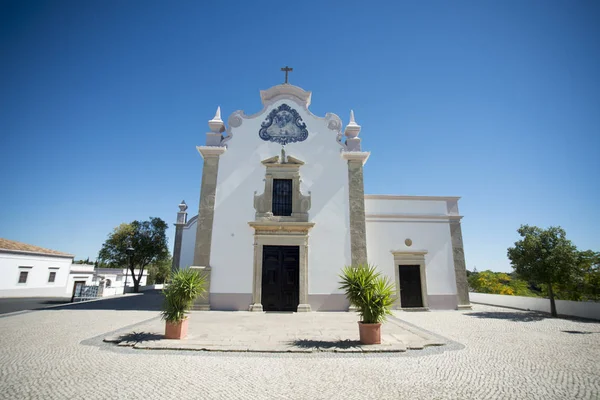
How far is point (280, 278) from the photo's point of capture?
11930mm

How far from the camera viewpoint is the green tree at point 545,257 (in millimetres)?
10695

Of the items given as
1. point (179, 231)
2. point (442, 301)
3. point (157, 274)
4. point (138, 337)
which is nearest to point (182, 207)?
point (179, 231)

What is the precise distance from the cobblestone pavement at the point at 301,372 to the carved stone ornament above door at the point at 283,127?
32.8 ft

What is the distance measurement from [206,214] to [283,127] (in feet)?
18.4

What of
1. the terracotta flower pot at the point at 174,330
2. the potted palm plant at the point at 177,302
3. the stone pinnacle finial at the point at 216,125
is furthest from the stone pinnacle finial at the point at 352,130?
the terracotta flower pot at the point at 174,330

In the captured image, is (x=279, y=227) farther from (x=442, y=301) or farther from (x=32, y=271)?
(x=32, y=271)

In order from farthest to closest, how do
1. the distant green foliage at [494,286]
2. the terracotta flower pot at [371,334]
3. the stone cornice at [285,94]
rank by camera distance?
the distant green foliage at [494,286]
the stone cornice at [285,94]
the terracotta flower pot at [371,334]

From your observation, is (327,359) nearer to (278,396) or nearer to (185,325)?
(278,396)

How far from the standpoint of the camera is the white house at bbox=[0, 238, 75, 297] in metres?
22.9

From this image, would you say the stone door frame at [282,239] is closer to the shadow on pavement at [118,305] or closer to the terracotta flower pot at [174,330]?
the shadow on pavement at [118,305]

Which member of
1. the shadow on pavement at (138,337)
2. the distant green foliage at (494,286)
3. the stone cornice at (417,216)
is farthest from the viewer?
the distant green foliage at (494,286)

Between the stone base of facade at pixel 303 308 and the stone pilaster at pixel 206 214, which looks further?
the stone pilaster at pixel 206 214

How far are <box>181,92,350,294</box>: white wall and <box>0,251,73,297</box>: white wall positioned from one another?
23.7m

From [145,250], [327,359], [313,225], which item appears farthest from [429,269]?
[145,250]
